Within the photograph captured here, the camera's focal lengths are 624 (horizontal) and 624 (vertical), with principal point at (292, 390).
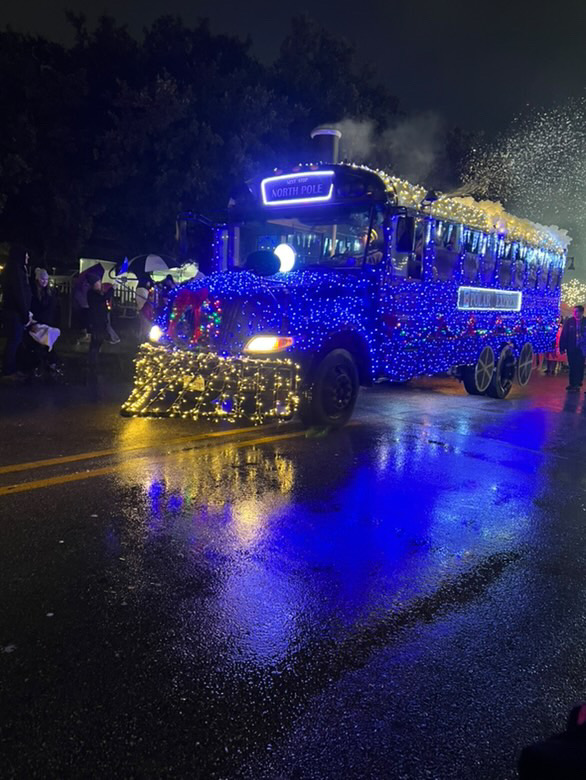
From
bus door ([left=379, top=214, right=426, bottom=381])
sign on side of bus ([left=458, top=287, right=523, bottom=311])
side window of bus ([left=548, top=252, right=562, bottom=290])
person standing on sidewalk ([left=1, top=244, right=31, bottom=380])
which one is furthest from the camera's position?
side window of bus ([left=548, top=252, right=562, bottom=290])

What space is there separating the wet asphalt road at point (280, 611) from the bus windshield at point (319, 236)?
302 centimetres

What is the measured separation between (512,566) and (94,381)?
28.4ft

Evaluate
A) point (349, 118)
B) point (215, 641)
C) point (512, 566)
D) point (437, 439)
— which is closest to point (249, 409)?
point (437, 439)

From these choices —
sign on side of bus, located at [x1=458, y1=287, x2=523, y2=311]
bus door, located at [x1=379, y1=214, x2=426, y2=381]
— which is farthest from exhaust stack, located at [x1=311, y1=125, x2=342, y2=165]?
sign on side of bus, located at [x1=458, y1=287, x2=523, y2=311]

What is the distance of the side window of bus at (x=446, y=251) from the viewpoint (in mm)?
9445

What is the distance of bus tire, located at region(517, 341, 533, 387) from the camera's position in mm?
13062

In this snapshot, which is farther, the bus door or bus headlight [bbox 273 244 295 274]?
bus headlight [bbox 273 244 295 274]

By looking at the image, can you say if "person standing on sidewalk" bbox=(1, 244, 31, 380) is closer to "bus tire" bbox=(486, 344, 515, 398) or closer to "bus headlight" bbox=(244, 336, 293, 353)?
"bus headlight" bbox=(244, 336, 293, 353)

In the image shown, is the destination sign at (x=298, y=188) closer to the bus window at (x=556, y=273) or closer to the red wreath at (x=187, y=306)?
the red wreath at (x=187, y=306)

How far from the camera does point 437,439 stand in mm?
7668

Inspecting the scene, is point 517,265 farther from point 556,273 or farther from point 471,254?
point 556,273

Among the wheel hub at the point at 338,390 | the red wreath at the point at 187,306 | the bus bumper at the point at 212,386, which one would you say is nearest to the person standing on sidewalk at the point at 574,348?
the wheel hub at the point at 338,390

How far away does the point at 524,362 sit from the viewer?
13211 millimetres

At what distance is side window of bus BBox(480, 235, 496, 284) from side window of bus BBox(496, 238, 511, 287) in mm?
241
